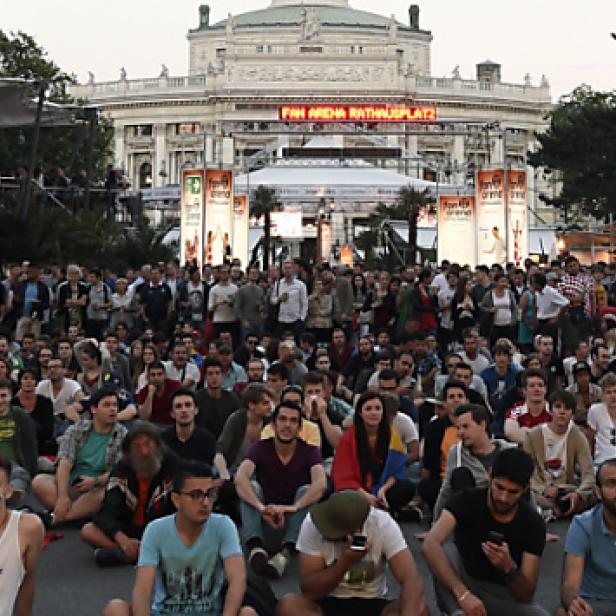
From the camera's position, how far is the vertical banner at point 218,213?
103 ft

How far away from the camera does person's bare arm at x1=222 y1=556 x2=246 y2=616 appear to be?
5598 mm

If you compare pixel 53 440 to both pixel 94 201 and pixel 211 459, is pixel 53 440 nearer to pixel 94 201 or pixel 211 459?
pixel 211 459

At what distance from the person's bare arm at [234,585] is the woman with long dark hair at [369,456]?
8.43 feet

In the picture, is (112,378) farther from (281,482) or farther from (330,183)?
(330,183)

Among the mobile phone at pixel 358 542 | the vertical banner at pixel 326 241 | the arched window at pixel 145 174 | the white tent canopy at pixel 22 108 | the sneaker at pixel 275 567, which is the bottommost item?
the sneaker at pixel 275 567

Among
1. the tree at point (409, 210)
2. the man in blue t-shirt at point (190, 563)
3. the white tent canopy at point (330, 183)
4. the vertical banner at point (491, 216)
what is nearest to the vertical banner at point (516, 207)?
the vertical banner at point (491, 216)

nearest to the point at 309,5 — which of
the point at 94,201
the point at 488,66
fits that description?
the point at 488,66

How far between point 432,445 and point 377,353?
15.2 ft

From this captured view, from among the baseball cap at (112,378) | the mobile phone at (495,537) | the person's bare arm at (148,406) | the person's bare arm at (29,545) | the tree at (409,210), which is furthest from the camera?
the tree at (409,210)

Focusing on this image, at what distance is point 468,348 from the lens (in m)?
13.9

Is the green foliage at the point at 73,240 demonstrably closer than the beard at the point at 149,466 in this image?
No

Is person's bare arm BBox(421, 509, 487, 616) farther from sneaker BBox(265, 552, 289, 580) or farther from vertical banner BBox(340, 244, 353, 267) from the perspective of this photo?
vertical banner BBox(340, 244, 353, 267)

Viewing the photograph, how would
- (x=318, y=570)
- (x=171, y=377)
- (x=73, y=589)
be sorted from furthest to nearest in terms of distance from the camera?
1. (x=171, y=377)
2. (x=73, y=589)
3. (x=318, y=570)

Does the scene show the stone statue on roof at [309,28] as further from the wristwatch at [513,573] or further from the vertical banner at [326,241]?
the wristwatch at [513,573]
